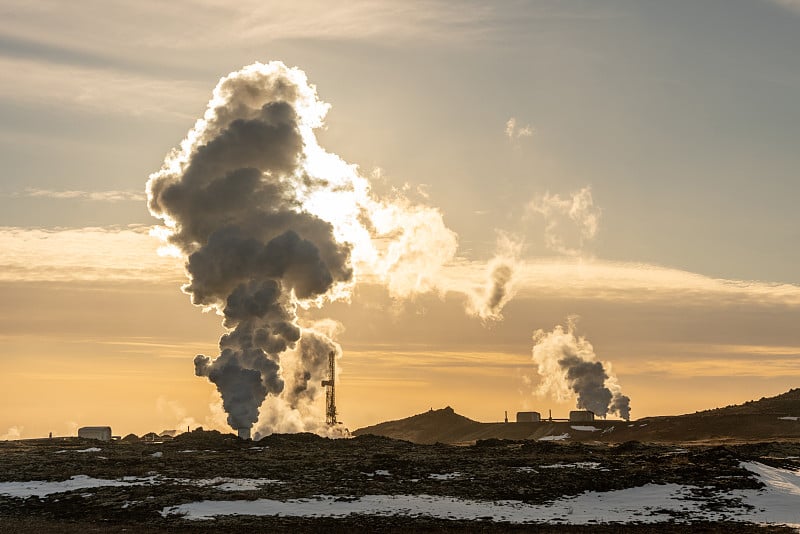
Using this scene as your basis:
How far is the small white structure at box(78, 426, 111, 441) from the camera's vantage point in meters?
172

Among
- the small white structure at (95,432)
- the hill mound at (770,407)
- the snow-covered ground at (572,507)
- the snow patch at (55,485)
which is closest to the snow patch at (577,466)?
the snow-covered ground at (572,507)

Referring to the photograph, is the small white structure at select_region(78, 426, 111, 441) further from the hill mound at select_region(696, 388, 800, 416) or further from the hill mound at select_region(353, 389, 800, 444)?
the hill mound at select_region(696, 388, 800, 416)

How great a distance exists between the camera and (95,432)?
567 ft

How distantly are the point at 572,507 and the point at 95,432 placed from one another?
12445 centimetres

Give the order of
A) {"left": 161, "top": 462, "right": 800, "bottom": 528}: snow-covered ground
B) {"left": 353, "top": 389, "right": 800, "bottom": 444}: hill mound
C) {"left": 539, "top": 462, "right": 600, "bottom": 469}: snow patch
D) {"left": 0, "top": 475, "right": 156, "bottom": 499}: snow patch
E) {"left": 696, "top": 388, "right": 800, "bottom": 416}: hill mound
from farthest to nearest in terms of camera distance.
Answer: {"left": 696, "top": 388, "right": 800, "bottom": 416}: hill mound, {"left": 353, "top": 389, "right": 800, "bottom": 444}: hill mound, {"left": 539, "top": 462, "right": 600, "bottom": 469}: snow patch, {"left": 0, "top": 475, "right": 156, "bottom": 499}: snow patch, {"left": 161, "top": 462, "right": 800, "bottom": 528}: snow-covered ground

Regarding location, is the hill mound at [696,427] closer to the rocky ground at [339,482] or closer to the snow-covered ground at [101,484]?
the rocky ground at [339,482]

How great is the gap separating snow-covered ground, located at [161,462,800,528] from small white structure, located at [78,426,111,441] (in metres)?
110

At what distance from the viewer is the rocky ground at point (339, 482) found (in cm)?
6144

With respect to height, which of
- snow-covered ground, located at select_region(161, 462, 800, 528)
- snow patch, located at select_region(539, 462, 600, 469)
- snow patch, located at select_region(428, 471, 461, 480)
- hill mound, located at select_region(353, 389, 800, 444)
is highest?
hill mound, located at select_region(353, 389, 800, 444)

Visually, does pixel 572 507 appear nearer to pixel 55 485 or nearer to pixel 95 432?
pixel 55 485

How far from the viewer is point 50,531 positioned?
5969 cm

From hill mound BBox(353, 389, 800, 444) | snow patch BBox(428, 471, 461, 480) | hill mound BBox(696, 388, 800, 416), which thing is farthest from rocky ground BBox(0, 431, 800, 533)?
hill mound BBox(696, 388, 800, 416)

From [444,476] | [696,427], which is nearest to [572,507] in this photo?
[444,476]

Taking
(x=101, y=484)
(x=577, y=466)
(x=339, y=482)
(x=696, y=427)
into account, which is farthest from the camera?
(x=696, y=427)
